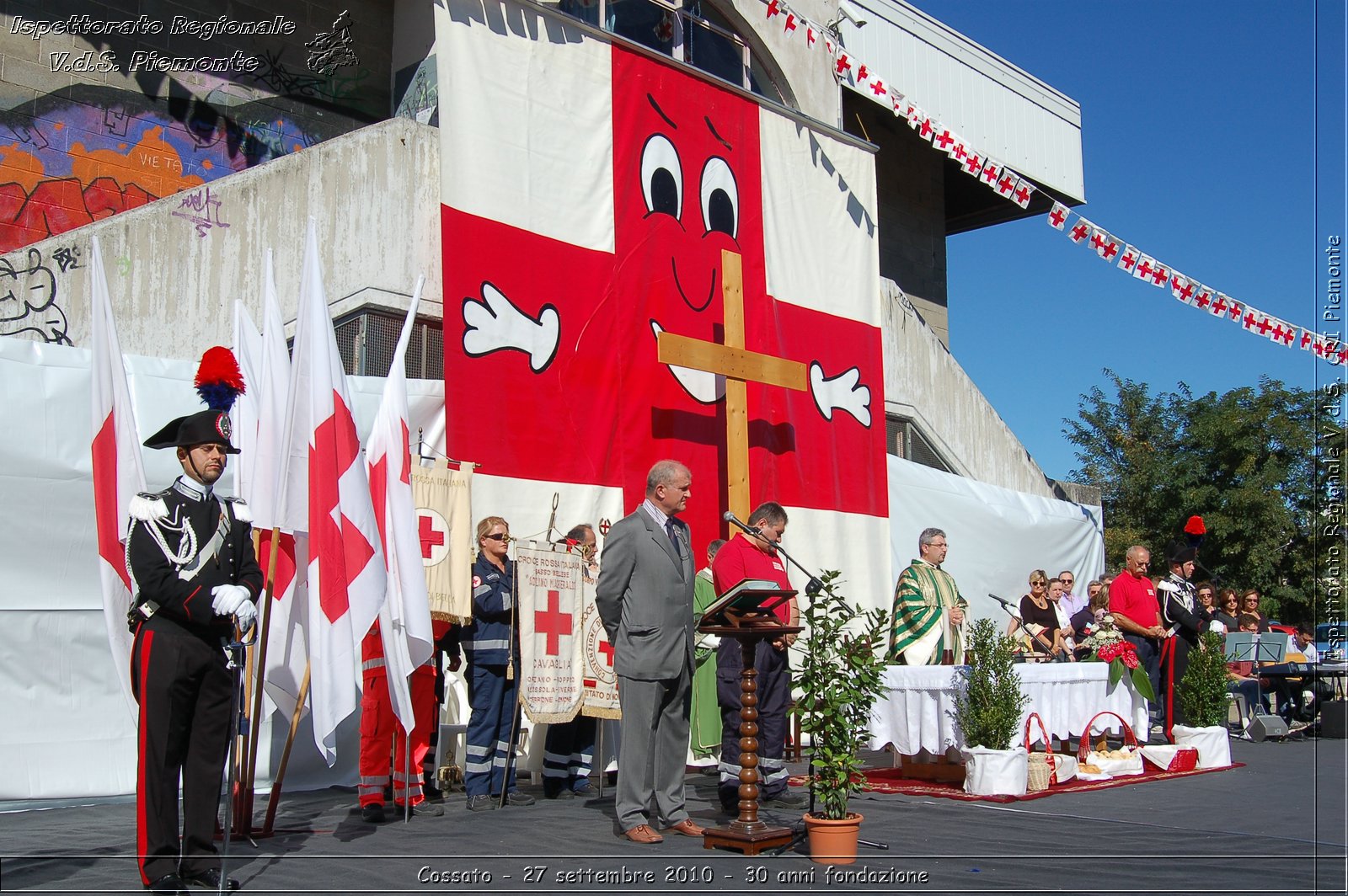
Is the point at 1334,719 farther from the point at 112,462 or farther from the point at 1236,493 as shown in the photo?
the point at 112,462

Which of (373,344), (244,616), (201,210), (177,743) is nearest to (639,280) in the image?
(373,344)

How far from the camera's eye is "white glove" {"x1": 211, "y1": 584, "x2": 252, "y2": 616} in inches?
188

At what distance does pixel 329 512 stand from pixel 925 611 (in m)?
4.36

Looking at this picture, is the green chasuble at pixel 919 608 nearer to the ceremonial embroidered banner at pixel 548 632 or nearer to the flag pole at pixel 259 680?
the ceremonial embroidered banner at pixel 548 632

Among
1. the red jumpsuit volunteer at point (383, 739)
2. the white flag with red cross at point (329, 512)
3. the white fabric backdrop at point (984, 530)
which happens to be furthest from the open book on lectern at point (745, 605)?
the white fabric backdrop at point (984, 530)

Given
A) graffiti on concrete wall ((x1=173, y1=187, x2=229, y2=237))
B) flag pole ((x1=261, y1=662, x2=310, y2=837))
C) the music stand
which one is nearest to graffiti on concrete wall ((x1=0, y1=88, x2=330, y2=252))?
graffiti on concrete wall ((x1=173, y1=187, x2=229, y2=237))

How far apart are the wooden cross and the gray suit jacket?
3.80m

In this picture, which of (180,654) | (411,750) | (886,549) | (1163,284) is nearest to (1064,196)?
(1163,284)

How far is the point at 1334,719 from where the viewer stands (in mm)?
12453

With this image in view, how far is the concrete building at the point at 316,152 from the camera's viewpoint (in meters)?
8.42

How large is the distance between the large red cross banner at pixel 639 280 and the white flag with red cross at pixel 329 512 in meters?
2.38

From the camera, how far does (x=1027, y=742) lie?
26.3ft

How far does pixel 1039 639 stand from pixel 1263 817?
3.51 m

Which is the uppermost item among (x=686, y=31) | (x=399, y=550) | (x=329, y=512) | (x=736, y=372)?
(x=686, y=31)
